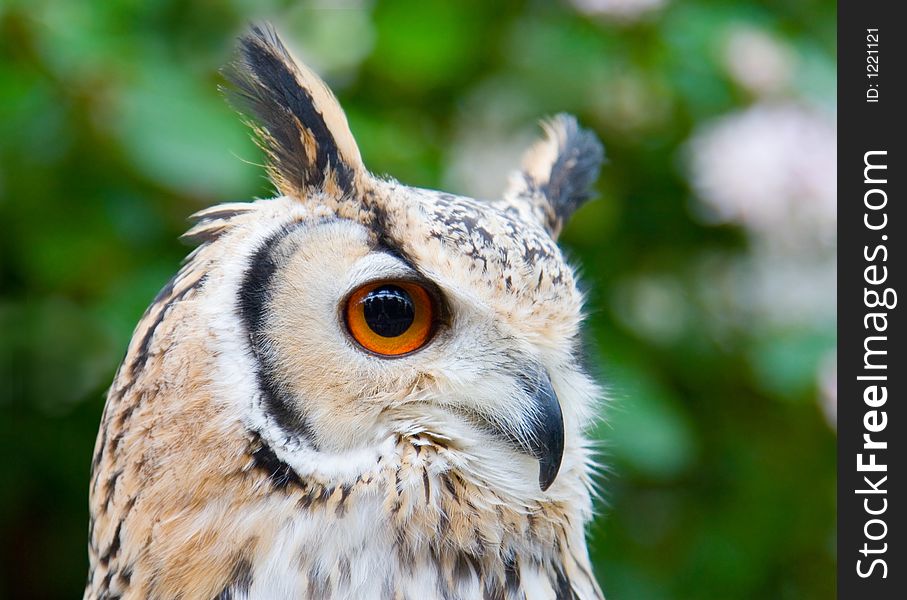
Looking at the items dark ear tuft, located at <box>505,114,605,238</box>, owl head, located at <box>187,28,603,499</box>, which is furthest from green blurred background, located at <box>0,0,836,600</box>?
owl head, located at <box>187,28,603,499</box>

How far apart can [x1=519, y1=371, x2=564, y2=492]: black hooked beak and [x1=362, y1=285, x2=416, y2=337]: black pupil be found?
165 mm

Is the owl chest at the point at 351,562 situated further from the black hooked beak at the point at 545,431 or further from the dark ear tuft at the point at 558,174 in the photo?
the dark ear tuft at the point at 558,174

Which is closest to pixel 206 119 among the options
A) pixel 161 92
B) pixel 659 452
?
pixel 161 92

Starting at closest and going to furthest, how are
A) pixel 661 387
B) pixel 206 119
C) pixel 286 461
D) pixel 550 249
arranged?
pixel 286 461 < pixel 550 249 < pixel 206 119 < pixel 661 387

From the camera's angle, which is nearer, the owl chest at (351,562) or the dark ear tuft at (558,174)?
the owl chest at (351,562)

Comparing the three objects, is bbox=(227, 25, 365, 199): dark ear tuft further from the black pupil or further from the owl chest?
the owl chest

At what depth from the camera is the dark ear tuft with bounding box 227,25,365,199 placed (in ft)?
3.76

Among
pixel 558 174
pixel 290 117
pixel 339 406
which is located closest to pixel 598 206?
pixel 558 174

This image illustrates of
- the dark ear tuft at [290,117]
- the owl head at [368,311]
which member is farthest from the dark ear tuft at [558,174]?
the dark ear tuft at [290,117]

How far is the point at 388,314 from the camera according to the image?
1.06 m

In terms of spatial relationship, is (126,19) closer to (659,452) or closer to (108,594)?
(108,594)

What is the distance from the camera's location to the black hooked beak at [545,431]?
112cm

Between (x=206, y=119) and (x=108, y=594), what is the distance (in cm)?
90

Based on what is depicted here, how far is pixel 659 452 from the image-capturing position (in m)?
1.92
